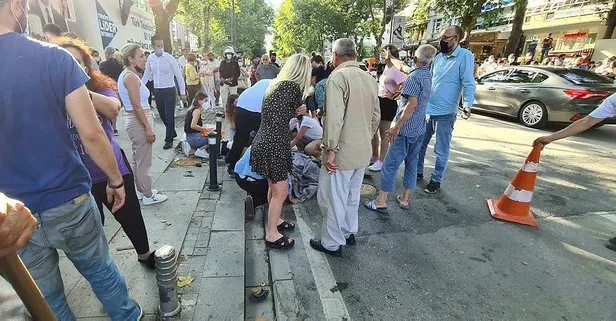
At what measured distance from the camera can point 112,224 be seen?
3.65m

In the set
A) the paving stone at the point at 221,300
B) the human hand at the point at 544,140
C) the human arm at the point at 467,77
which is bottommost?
the paving stone at the point at 221,300

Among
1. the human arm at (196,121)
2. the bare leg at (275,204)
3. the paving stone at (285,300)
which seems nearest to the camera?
the paving stone at (285,300)

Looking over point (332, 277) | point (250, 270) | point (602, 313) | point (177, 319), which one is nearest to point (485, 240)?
point (602, 313)

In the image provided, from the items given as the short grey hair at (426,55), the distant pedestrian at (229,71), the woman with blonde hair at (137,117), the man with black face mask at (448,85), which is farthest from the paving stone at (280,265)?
the distant pedestrian at (229,71)

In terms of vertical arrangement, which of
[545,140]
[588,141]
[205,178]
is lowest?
[205,178]

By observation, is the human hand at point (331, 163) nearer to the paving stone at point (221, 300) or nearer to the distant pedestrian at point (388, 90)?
the paving stone at point (221, 300)

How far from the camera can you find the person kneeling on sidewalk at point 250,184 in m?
3.70

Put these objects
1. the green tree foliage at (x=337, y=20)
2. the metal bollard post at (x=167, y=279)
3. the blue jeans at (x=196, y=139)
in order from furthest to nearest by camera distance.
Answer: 1. the green tree foliage at (x=337, y=20)
2. the blue jeans at (x=196, y=139)
3. the metal bollard post at (x=167, y=279)

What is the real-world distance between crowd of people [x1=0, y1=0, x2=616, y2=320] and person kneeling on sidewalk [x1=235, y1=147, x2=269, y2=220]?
13 millimetres

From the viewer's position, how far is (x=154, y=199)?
4156mm

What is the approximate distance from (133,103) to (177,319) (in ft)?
7.68

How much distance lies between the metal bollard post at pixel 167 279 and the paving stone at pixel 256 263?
686 millimetres

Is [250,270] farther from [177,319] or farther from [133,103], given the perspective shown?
[133,103]

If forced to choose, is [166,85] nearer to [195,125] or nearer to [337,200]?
[195,125]
